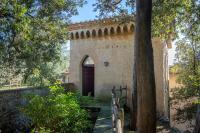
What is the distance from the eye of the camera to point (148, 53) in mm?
7648

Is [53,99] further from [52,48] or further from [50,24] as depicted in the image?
[50,24]

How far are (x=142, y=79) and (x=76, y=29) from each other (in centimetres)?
1002


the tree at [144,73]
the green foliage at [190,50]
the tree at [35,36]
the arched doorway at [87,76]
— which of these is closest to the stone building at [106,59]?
the arched doorway at [87,76]

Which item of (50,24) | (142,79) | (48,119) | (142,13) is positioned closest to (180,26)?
(142,13)

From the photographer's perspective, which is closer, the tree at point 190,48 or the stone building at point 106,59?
the tree at point 190,48

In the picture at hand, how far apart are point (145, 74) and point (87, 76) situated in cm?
976

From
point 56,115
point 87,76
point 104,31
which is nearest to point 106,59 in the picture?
point 104,31

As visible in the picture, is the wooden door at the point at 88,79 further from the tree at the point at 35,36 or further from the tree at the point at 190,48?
the tree at the point at 35,36

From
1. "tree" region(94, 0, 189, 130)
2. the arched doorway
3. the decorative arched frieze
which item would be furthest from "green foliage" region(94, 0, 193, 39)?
the arched doorway

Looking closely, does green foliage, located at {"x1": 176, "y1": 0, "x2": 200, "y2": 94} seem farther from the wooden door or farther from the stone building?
the wooden door

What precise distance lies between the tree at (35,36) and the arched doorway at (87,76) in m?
6.64

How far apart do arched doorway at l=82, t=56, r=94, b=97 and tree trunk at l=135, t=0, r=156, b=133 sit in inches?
365

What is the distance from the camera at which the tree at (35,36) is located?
25.6 ft

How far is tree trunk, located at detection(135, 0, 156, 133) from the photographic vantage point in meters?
7.46
